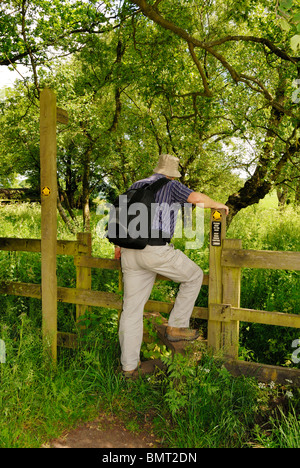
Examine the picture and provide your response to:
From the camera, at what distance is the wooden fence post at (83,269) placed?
4898 millimetres

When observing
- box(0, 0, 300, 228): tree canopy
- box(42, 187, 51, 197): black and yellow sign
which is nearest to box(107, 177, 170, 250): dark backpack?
box(42, 187, 51, 197): black and yellow sign

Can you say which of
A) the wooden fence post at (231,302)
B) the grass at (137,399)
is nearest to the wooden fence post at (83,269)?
the grass at (137,399)

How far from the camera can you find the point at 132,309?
414 cm

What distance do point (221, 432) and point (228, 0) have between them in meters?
8.42

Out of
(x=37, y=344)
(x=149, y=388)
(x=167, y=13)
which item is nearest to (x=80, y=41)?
(x=167, y=13)

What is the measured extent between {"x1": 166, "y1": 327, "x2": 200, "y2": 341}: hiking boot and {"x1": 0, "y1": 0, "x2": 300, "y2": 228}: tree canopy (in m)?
3.49

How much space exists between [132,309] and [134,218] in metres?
0.96

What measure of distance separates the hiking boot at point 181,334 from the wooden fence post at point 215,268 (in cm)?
24

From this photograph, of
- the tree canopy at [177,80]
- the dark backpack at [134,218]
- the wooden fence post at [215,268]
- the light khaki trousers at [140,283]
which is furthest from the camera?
the tree canopy at [177,80]

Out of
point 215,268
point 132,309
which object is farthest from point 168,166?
point 132,309

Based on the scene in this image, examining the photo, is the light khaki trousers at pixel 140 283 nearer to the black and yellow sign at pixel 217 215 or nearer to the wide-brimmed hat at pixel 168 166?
the black and yellow sign at pixel 217 215

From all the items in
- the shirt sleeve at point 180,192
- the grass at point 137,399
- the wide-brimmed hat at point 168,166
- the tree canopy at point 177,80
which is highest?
the tree canopy at point 177,80

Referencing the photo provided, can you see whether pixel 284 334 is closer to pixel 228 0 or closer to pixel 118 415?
pixel 118 415

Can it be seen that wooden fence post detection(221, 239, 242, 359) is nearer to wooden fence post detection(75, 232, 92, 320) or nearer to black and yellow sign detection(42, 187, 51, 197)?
wooden fence post detection(75, 232, 92, 320)
